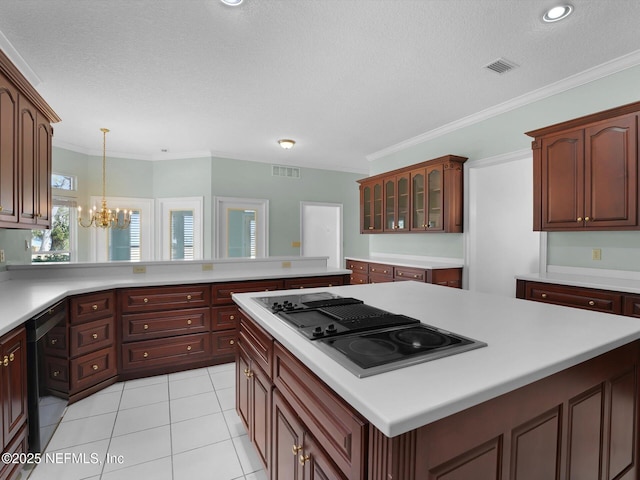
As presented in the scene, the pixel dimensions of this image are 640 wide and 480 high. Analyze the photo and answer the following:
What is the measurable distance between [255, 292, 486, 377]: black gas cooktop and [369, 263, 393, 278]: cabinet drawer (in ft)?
9.59

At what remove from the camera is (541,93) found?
320 cm

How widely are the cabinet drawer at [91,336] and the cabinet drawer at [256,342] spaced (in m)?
1.46

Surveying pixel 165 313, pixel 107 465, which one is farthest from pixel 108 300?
pixel 107 465

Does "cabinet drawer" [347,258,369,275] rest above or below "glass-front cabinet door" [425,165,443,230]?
below

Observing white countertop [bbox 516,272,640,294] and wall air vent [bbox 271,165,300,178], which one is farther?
wall air vent [bbox 271,165,300,178]

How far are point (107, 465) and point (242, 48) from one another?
2940mm

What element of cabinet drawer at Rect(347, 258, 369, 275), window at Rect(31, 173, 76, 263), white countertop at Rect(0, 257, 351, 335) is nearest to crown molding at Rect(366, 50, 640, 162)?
cabinet drawer at Rect(347, 258, 369, 275)

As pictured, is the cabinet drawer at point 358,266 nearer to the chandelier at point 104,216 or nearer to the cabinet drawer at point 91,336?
the cabinet drawer at point 91,336

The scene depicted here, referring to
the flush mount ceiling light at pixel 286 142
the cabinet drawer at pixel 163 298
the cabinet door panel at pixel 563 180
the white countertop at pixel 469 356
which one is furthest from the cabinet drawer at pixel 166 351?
the cabinet door panel at pixel 563 180

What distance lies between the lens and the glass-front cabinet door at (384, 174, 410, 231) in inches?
185

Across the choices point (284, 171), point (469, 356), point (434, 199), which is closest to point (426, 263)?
point (434, 199)

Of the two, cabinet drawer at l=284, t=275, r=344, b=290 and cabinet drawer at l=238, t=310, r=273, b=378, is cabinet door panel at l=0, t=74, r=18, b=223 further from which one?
cabinet drawer at l=284, t=275, r=344, b=290

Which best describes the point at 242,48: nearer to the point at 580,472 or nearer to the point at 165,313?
the point at 165,313

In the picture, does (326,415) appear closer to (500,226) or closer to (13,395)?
(13,395)
